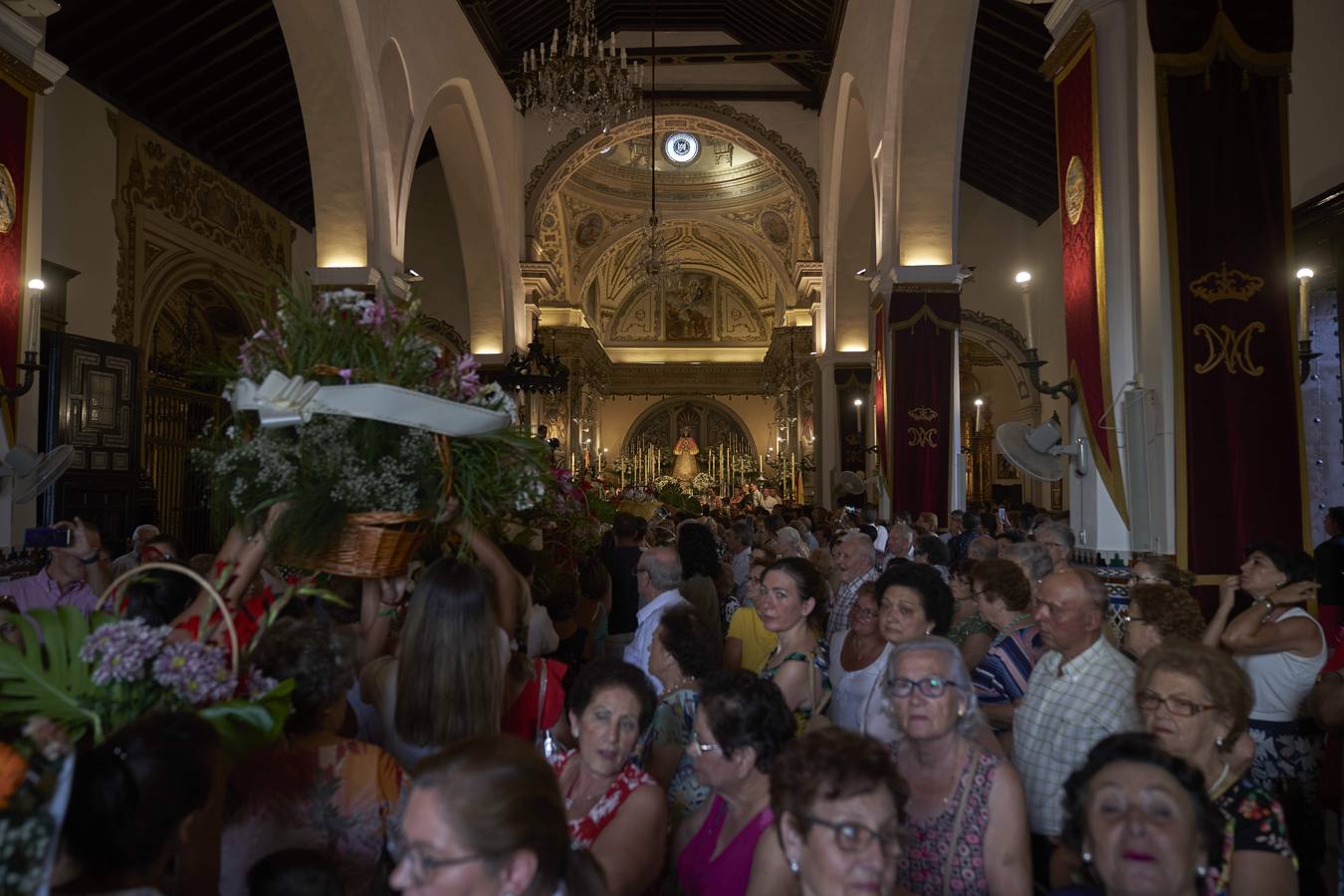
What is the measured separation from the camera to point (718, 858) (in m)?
1.99

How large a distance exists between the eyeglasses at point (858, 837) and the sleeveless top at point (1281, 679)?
229cm

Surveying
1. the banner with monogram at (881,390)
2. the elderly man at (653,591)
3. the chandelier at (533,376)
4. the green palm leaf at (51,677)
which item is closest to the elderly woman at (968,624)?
the elderly man at (653,591)

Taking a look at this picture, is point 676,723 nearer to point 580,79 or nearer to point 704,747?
point 704,747

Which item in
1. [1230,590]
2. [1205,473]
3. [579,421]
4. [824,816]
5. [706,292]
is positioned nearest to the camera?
[824,816]

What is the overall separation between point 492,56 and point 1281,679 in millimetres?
13451

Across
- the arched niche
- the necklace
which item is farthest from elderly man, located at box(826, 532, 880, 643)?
the arched niche

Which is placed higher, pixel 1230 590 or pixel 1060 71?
pixel 1060 71

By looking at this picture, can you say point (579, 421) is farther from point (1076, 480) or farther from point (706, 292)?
point (1076, 480)

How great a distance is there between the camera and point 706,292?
27.2 m

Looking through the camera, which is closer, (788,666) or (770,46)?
(788,666)

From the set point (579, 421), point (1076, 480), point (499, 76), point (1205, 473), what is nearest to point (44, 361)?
point (1076, 480)

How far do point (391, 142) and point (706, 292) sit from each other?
18252mm

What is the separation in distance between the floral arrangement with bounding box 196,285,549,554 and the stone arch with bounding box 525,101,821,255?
14077 mm

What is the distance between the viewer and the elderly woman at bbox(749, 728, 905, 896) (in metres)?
1.51
